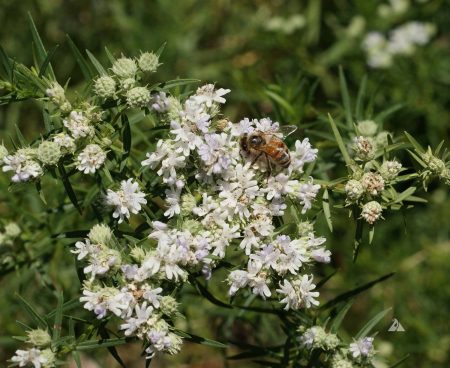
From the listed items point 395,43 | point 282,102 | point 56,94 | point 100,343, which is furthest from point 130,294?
point 395,43

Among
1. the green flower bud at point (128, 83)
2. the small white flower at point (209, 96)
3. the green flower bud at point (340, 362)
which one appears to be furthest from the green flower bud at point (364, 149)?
the green flower bud at point (128, 83)

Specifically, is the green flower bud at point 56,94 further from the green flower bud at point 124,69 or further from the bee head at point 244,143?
the bee head at point 244,143

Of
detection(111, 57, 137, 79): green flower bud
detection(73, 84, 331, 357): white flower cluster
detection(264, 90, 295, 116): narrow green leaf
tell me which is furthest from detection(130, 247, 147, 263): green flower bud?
detection(264, 90, 295, 116): narrow green leaf

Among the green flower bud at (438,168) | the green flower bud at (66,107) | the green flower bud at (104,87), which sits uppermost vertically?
the green flower bud at (104,87)

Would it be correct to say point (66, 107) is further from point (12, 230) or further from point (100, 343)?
point (12, 230)

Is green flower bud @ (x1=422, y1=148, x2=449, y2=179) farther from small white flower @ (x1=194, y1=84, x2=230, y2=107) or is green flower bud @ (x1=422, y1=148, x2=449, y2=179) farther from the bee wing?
small white flower @ (x1=194, y1=84, x2=230, y2=107)

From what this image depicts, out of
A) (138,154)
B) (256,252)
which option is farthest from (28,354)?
(138,154)
